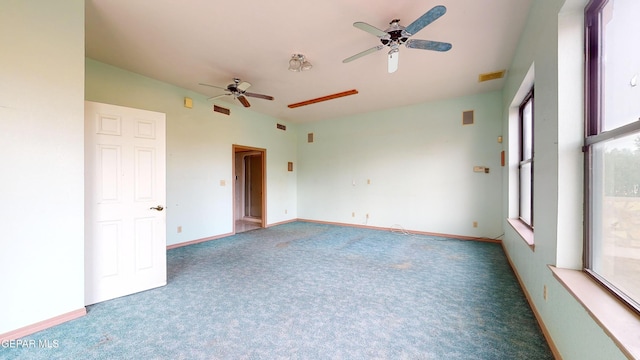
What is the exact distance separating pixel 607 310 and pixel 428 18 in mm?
2225

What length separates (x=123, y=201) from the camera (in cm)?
250

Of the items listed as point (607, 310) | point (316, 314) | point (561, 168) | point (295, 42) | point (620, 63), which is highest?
point (295, 42)

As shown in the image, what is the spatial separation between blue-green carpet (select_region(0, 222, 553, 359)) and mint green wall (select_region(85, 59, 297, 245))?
114 centimetres

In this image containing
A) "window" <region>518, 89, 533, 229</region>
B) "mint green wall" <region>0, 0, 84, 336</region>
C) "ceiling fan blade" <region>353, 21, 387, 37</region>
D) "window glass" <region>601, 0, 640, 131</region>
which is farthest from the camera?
"window" <region>518, 89, 533, 229</region>

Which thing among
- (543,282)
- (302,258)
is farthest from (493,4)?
(302,258)

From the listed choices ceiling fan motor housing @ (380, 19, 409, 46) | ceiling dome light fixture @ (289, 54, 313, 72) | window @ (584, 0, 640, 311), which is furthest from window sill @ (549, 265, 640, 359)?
ceiling dome light fixture @ (289, 54, 313, 72)

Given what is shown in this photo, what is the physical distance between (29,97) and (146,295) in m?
2.06

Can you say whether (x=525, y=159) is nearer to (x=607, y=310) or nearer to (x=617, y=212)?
(x=617, y=212)

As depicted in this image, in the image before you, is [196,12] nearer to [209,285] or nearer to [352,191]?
[209,285]

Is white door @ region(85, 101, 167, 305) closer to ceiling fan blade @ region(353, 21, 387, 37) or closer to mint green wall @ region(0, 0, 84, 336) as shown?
mint green wall @ region(0, 0, 84, 336)

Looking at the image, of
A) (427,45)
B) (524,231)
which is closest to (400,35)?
(427,45)

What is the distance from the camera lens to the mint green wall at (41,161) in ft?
5.91

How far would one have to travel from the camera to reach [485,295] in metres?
2.45

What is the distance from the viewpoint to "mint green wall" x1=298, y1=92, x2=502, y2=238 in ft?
15.1
